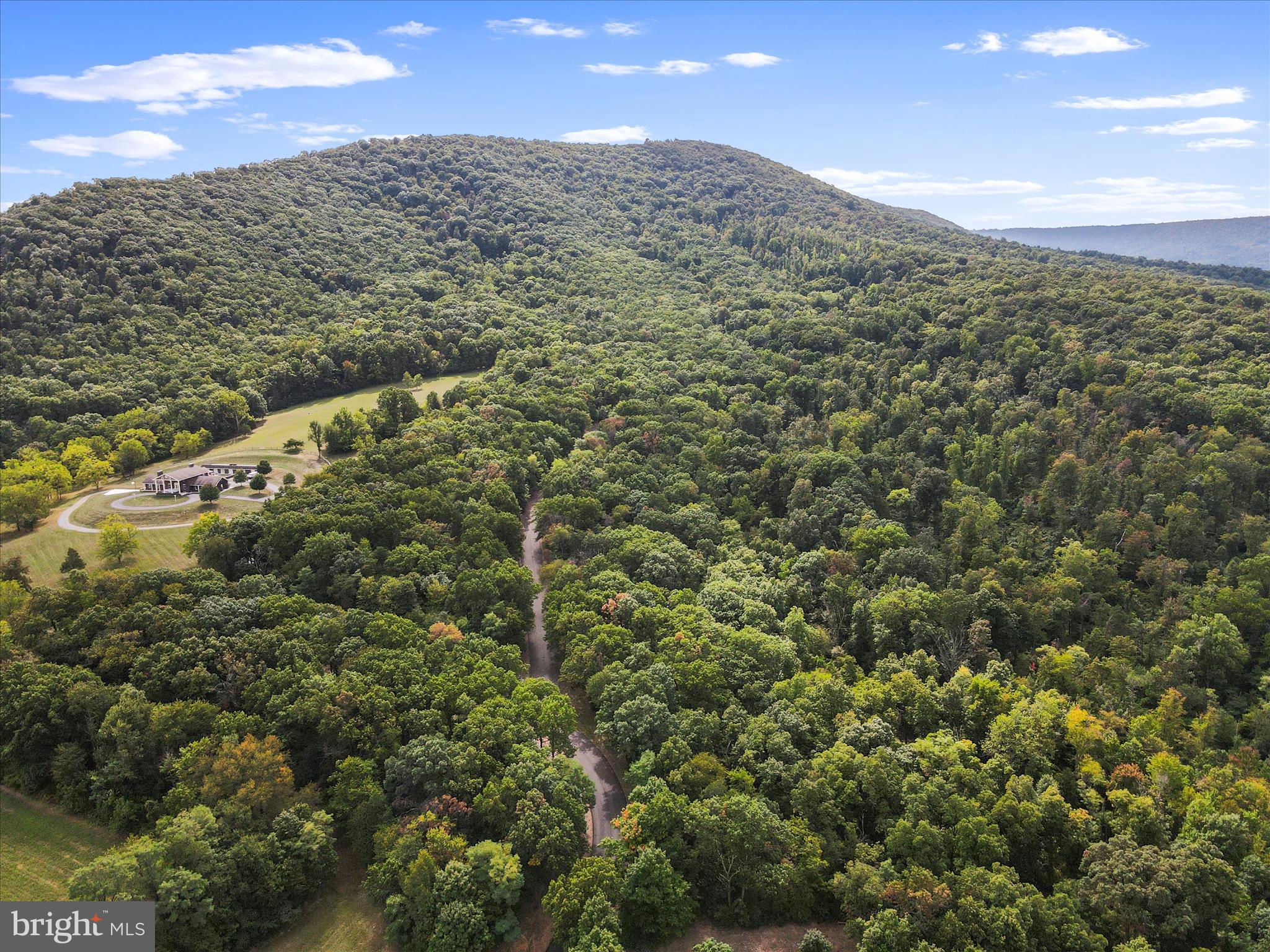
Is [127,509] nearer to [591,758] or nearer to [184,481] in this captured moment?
[184,481]

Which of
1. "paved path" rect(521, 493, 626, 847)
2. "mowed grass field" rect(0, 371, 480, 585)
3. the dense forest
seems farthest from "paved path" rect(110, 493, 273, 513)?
"paved path" rect(521, 493, 626, 847)

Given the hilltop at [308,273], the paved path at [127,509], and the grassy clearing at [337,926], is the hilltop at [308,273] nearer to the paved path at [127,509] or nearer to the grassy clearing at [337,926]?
the paved path at [127,509]

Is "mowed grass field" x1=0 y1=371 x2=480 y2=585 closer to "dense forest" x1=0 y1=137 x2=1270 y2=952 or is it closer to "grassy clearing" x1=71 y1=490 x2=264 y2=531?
"grassy clearing" x1=71 y1=490 x2=264 y2=531

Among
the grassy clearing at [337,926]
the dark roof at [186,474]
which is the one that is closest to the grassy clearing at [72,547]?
the dark roof at [186,474]

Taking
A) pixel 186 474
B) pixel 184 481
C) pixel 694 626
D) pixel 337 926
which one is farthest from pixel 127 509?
pixel 694 626

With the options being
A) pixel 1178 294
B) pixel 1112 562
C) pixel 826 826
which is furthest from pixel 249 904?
pixel 1178 294

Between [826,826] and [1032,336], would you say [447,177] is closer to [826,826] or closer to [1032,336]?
[1032,336]
